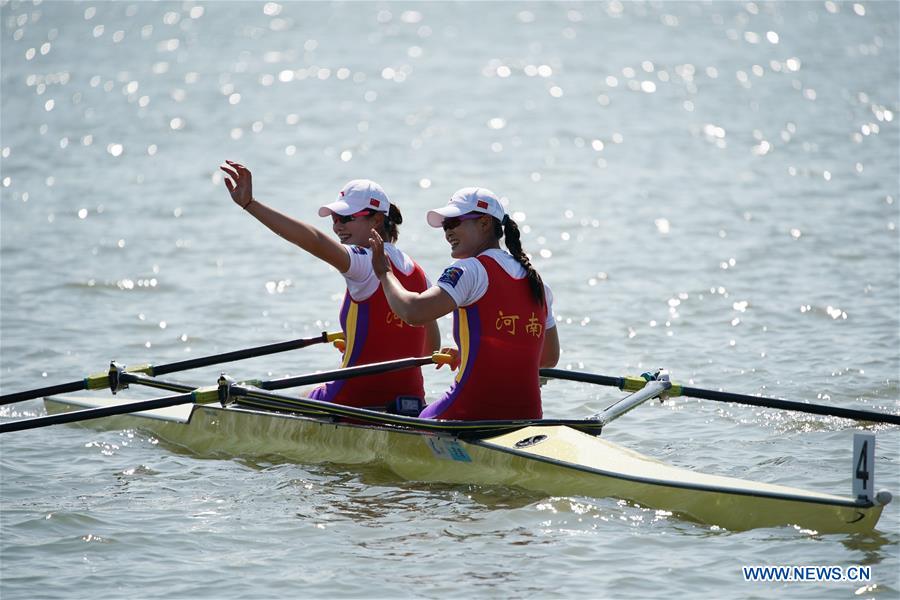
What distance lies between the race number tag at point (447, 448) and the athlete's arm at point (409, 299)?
866mm

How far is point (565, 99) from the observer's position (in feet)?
99.6

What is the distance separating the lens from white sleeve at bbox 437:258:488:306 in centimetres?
743

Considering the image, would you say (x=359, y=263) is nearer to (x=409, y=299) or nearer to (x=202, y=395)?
(x=409, y=299)

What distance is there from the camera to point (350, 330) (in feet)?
28.1

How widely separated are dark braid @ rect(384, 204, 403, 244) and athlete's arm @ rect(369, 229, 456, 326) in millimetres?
988

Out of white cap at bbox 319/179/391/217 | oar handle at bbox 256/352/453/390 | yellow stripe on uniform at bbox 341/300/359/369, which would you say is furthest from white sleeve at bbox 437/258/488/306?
yellow stripe on uniform at bbox 341/300/359/369

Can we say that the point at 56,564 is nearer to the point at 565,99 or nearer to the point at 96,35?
the point at 565,99

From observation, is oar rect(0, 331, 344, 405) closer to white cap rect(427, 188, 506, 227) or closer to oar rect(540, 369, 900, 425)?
oar rect(540, 369, 900, 425)

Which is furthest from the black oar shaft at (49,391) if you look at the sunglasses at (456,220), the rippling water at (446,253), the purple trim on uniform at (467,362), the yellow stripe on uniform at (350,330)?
the sunglasses at (456,220)

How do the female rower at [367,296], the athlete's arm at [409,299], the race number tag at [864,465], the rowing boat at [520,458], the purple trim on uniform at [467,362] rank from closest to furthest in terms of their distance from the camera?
1. the race number tag at [864,465]
2. the rowing boat at [520,458]
3. the athlete's arm at [409,299]
4. the purple trim on uniform at [467,362]
5. the female rower at [367,296]

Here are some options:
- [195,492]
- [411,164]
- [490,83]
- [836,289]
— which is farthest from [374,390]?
[490,83]

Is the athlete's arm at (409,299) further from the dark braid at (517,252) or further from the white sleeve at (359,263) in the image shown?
the white sleeve at (359,263)

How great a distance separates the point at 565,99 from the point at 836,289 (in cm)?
1681

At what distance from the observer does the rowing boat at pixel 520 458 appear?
22.6 ft
